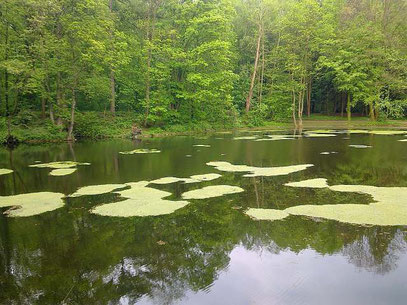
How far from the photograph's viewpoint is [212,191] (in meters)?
9.46

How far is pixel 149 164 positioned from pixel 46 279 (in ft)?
31.6

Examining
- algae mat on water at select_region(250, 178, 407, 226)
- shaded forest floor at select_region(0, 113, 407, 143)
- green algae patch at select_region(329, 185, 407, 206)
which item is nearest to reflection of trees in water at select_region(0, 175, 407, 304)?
algae mat on water at select_region(250, 178, 407, 226)

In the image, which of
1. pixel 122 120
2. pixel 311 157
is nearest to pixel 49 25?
pixel 122 120

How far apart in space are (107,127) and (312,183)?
2219cm

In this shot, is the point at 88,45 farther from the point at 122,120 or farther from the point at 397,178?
the point at 397,178

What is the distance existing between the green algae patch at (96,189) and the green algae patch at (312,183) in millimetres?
5264

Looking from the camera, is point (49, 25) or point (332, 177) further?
point (49, 25)

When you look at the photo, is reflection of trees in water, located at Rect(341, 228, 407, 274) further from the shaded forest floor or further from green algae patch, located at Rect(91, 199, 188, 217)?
the shaded forest floor

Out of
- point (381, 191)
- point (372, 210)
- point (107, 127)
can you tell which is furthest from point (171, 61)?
point (372, 210)

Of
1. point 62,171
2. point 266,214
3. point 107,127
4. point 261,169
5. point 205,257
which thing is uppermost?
point 107,127

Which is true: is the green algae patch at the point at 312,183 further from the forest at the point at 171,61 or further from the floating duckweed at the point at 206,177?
the forest at the point at 171,61

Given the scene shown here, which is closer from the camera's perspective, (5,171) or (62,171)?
(62,171)

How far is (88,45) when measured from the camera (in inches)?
1008

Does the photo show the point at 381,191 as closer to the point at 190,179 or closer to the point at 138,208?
the point at 190,179
